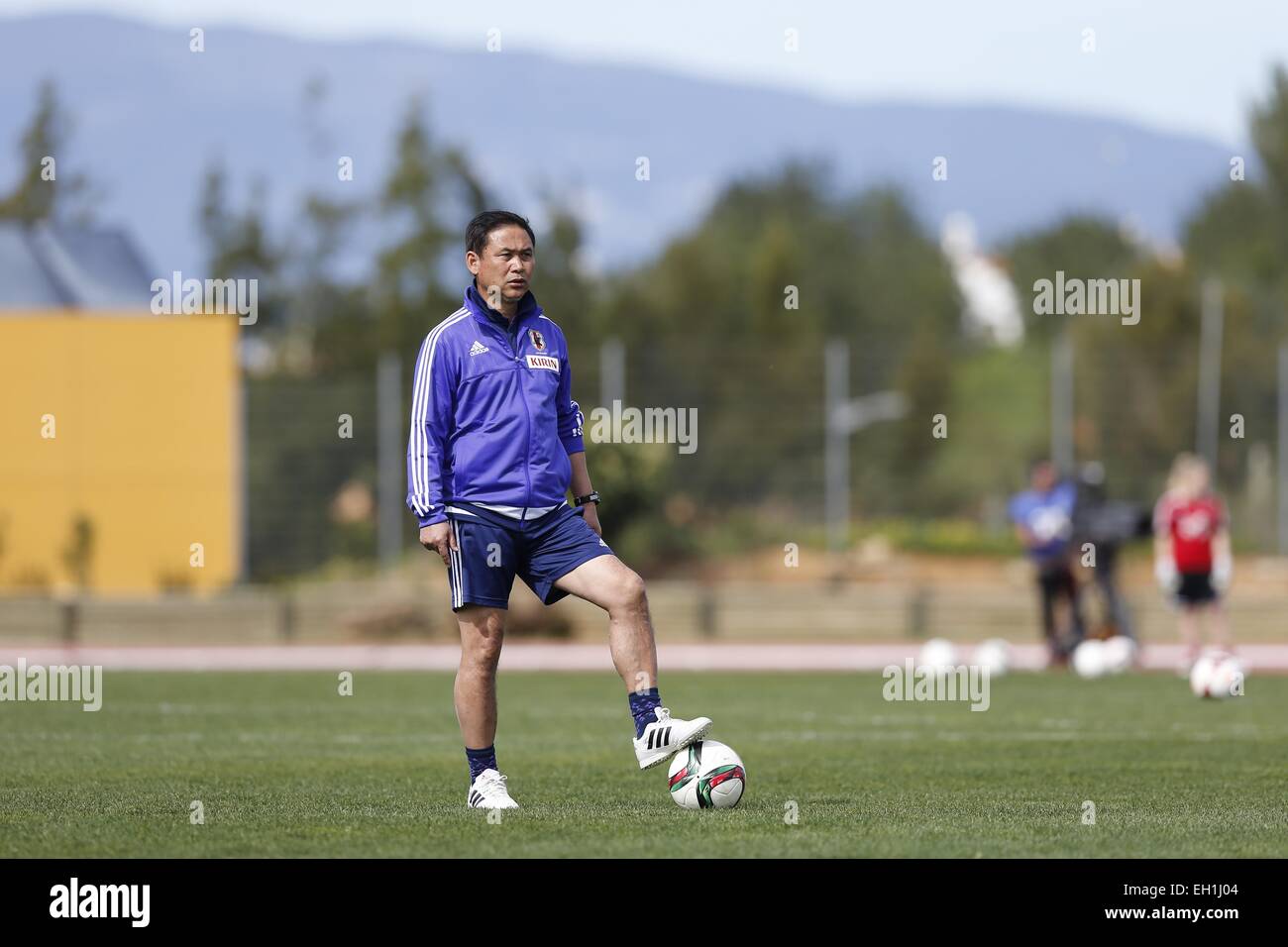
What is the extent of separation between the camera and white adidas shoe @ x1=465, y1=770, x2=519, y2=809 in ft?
25.3

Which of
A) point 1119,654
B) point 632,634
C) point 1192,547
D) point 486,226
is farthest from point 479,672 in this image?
point 1192,547

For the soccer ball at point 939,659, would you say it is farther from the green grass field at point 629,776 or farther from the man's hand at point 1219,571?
the man's hand at point 1219,571

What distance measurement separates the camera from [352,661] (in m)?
21.8

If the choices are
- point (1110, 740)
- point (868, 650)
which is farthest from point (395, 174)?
point (1110, 740)

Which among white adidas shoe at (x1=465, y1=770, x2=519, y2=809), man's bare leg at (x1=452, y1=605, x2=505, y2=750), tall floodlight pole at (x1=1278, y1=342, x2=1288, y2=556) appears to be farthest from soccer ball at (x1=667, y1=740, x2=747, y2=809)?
tall floodlight pole at (x1=1278, y1=342, x2=1288, y2=556)

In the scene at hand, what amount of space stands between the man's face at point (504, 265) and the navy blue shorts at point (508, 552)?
34.5 inches

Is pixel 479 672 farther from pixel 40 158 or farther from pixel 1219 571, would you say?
pixel 40 158

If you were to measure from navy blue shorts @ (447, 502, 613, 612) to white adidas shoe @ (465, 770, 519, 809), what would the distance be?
701 mm

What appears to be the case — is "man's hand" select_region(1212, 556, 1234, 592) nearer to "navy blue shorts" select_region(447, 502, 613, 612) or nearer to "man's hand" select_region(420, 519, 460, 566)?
"navy blue shorts" select_region(447, 502, 613, 612)

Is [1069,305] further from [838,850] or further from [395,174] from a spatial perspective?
[838,850]

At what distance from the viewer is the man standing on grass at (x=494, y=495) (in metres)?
7.69

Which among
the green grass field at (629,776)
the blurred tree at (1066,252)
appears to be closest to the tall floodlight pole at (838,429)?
the green grass field at (629,776)

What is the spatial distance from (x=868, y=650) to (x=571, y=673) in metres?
5.43
